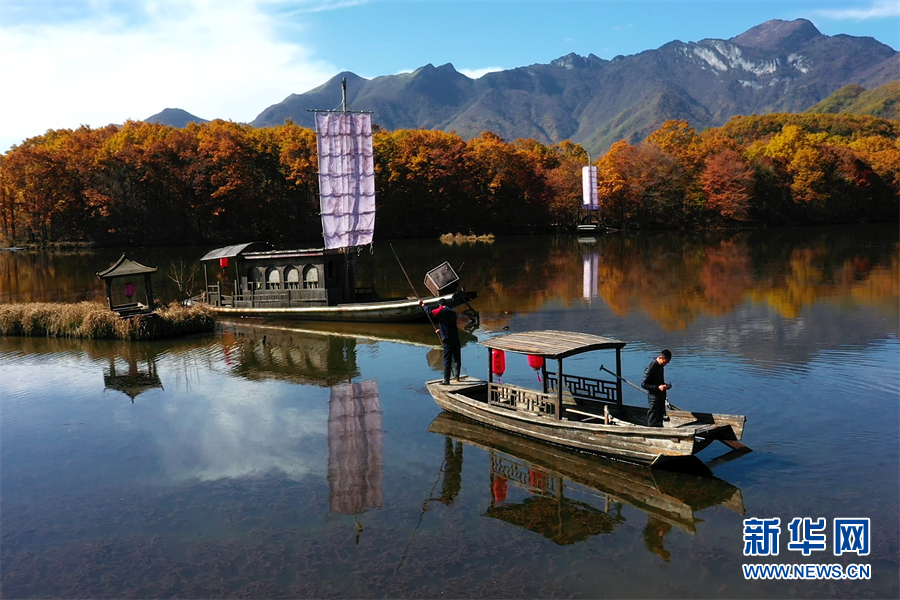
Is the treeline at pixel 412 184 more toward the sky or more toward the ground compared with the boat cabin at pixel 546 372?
more toward the sky

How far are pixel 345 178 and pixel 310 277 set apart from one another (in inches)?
218

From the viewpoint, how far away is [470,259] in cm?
5388

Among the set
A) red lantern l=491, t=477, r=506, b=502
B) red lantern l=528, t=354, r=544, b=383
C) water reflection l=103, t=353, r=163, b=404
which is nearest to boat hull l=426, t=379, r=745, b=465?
red lantern l=528, t=354, r=544, b=383

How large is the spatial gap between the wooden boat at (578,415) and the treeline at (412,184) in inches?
2372

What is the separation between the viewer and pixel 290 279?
3159 centimetres

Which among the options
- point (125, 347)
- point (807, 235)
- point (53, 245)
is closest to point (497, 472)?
point (125, 347)

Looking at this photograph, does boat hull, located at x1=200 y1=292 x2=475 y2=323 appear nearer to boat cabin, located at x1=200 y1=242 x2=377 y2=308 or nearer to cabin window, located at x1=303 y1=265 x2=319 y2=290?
boat cabin, located at x1=200 y1=242 x2=377 y2=308

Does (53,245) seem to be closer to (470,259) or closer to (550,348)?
(470,259)

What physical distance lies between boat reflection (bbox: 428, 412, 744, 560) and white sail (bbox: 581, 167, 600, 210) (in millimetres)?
69956

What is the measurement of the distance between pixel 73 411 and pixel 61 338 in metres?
10.9

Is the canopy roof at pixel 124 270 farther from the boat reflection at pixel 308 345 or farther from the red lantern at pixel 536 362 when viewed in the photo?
the red lantern at pixel 536 362

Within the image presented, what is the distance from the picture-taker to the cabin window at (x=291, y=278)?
31.4m

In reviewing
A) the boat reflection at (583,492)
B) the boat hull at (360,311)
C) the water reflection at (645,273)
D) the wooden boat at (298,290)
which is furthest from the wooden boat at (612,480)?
the wooden boat at (298,290)

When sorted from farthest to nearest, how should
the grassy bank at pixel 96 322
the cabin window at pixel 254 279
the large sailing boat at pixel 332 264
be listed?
the cabin window at pixel 254 279 → the large sailing boat at pixel 332 264 → the grassy bank at pixel 96 322
